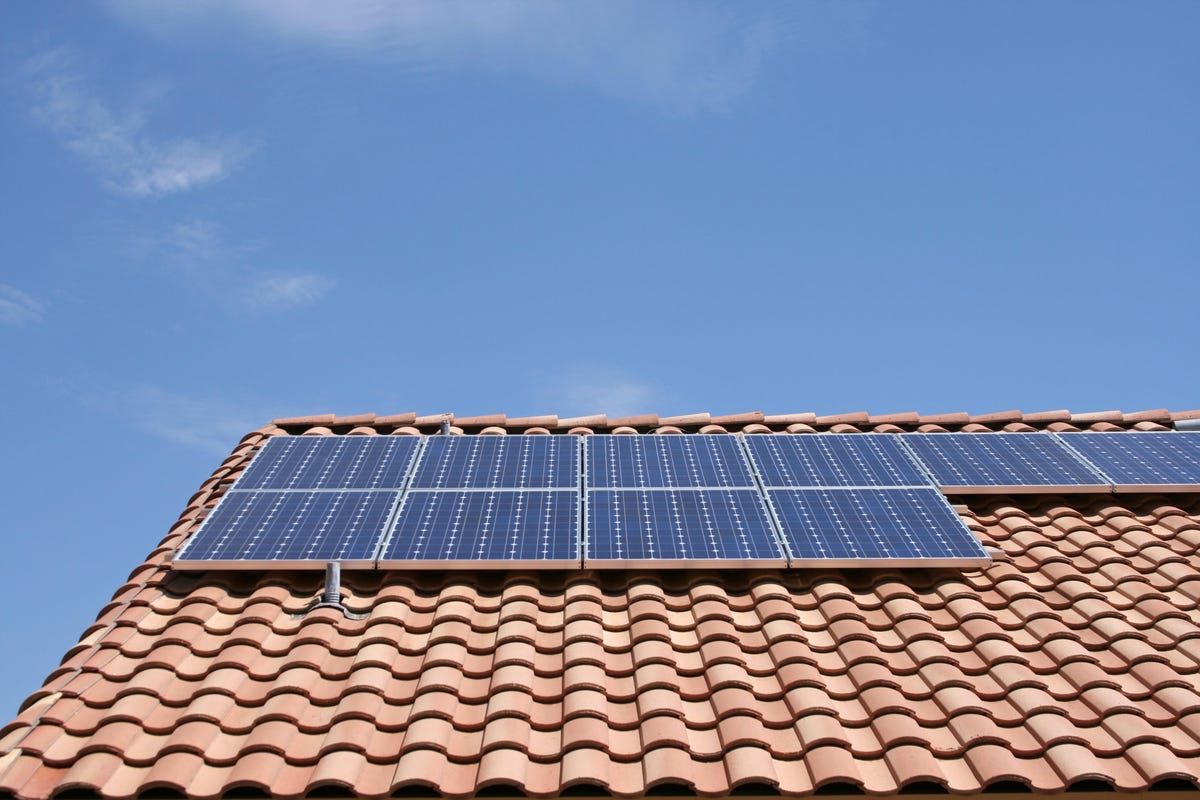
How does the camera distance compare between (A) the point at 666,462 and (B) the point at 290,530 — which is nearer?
(B) the point at 290,530

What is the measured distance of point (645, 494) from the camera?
8.37 metres

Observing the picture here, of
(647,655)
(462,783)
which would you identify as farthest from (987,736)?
(462,783)

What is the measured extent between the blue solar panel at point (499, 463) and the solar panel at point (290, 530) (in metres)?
0.56

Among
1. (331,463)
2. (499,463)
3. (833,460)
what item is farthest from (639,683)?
(331,463)

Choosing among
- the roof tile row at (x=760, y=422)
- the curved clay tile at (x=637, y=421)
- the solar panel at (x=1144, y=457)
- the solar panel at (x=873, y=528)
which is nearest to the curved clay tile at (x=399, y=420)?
the roof tile row at (x=760, y=422)

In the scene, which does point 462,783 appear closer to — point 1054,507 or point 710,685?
point 710,685

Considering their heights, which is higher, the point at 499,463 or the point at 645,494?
the point at 499,463

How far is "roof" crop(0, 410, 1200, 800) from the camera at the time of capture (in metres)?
5.39

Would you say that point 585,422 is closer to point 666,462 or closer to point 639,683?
point 666,462

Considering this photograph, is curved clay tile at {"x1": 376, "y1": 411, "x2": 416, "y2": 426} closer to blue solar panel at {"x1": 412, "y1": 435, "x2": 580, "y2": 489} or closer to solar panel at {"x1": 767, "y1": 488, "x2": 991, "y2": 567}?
blue solar panel at {"x1": 412, "y1": 435, "x2": 580, "y2": 489}

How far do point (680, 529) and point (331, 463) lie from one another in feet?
10.9

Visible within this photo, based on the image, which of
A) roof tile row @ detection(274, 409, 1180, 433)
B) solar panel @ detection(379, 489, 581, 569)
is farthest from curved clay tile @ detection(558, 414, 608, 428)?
solar panel @ detection(379, 489, 581, 569)

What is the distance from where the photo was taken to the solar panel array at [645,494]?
297 inches

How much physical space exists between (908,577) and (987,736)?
206 centimetres
